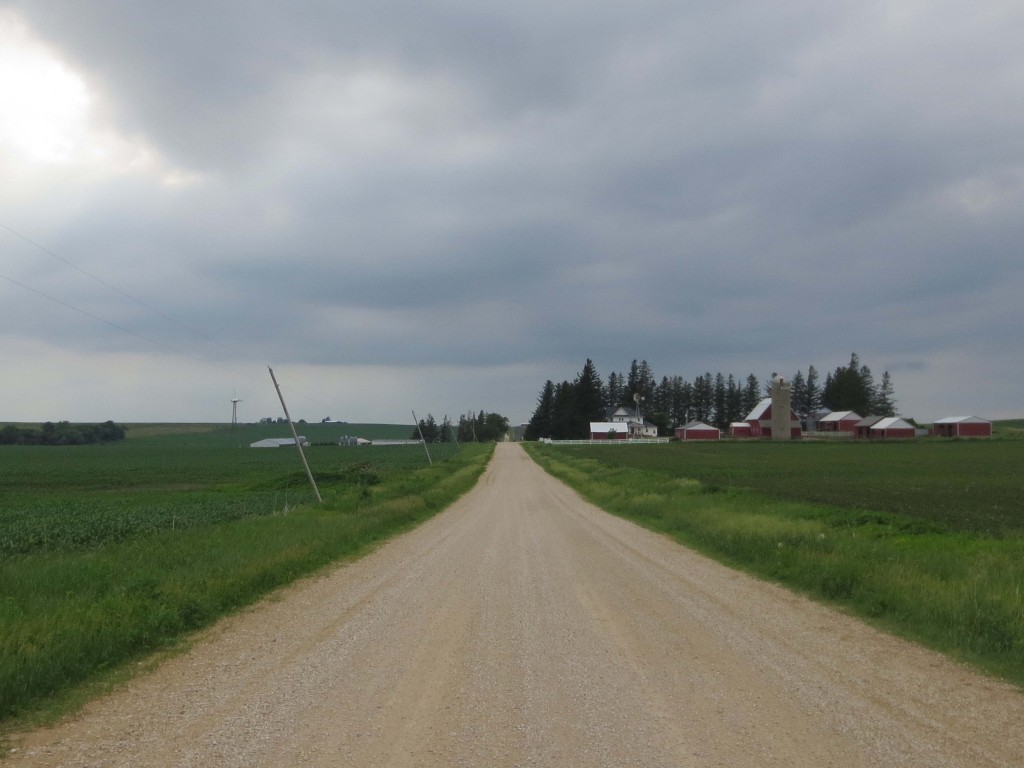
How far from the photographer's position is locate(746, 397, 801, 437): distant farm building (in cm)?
13562

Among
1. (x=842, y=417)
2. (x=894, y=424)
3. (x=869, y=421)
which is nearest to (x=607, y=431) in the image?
(x=842, y=417)

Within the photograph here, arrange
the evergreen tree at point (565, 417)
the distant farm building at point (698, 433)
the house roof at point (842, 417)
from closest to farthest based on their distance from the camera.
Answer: the house roof at point (842, 417) → the distant farm building at point (698, 433) → the evergreen tree at point (565, 417)

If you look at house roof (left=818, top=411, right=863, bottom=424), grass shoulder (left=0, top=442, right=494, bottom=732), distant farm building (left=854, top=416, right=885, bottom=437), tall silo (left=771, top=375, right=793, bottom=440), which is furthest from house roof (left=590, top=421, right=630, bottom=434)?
grass shoulder (left=0, top=442, right=494, bottom=732)

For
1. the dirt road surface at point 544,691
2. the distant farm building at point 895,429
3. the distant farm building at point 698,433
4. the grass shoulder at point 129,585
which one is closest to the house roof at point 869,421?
the distant farm building at point 895,429

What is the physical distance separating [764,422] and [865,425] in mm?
16296

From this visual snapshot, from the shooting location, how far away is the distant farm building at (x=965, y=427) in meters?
122

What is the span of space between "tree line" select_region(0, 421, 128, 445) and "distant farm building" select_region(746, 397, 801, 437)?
120537 millimetres

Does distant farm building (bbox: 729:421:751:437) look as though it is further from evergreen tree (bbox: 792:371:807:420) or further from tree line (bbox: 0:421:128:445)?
tree line (bbox: 0:421:128:445)

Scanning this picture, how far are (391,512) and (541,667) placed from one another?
17475 millimetres

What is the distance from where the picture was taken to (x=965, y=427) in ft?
409

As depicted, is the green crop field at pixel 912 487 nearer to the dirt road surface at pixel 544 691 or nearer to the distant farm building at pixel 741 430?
the dirt road surface at pixel 544 691

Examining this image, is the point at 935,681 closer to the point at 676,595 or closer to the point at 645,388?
the point at 676,595

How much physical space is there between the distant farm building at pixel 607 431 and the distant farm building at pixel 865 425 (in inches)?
1557

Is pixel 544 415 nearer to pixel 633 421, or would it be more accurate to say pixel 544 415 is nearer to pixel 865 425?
pixel 633 421
